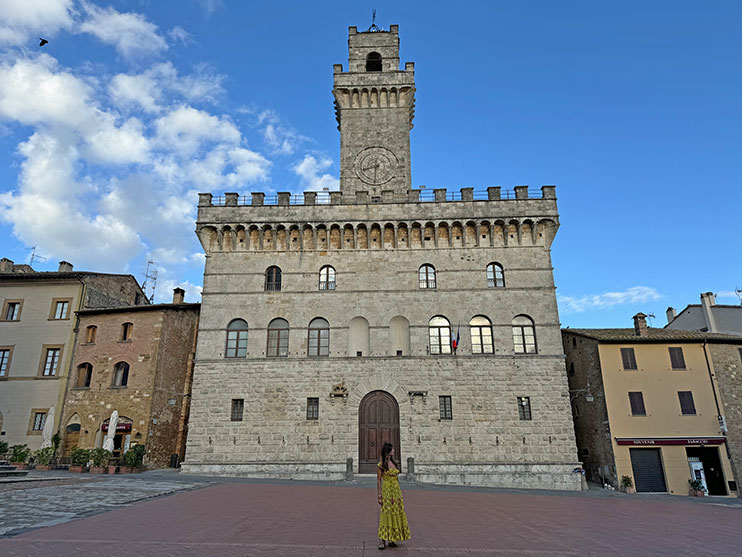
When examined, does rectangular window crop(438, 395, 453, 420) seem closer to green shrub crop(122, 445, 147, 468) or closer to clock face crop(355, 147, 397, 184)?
clock face crop(355, 147, 397, 184)

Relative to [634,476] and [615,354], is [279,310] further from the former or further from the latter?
[634,476]

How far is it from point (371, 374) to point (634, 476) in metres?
13.4

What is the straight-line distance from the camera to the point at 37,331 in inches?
1093

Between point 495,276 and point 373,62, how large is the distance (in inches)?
665

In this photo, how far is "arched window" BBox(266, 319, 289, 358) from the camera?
79.0 ft

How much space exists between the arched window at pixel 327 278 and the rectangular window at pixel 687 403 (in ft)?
60.2

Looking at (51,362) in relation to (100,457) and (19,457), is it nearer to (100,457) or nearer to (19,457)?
(19,457)

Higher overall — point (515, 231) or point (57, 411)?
point (515, 231)

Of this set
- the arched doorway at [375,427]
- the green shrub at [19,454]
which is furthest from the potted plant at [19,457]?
the arched doorway at [375,427]

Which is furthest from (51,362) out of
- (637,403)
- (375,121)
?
(637,403)

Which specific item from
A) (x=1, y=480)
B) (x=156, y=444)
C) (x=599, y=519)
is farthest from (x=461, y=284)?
(x=1, y=480)

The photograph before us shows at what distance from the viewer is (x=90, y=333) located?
2731 centimetres

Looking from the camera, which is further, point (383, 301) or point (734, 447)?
point (383, 301)

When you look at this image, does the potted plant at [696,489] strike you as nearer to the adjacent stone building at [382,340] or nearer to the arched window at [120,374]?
the adjacent stone building at [382,340]
